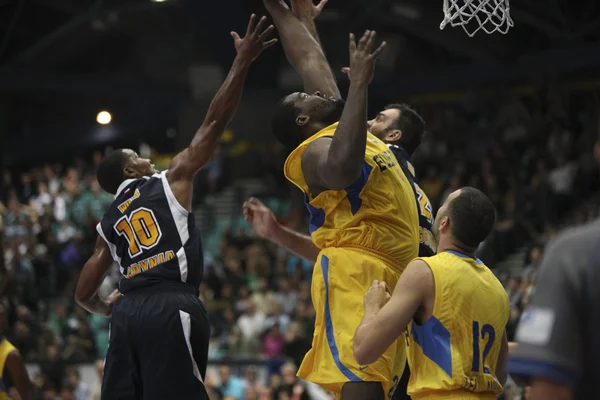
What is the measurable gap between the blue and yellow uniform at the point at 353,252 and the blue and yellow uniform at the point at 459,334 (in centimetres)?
60

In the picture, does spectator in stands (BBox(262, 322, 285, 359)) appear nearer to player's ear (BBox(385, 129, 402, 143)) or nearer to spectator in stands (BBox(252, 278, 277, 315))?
spectator in stands (BBox(252, 278, 277, 315))

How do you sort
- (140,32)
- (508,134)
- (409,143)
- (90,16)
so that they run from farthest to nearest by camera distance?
1. (140,32)
2. (90,16)
3. (508,134)
4. (409,143)

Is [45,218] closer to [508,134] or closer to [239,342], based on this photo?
[239,342]

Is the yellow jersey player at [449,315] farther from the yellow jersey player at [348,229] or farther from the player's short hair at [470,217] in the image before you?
the yellow jersey player at [348,229]

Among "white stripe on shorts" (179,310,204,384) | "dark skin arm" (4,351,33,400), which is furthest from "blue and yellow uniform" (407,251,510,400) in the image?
"dark skin arm" (4,351,33,400)

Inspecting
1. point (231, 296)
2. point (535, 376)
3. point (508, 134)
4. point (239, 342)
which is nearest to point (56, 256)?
point (231, 296)

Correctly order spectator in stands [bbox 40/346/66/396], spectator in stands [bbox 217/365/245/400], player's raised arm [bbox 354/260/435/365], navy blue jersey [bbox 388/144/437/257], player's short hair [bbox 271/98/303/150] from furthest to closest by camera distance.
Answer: spectator in stands [bbox 40/346/66/396]
spectator in stands [bbox 217/365/245/400]
navy blue jersey [bbox 388/144/437/257]
player's short hair [bbox 271/98/303/150]
player's raised arm [bbox 354/260/435/365]

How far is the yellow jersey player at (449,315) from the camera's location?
12.9ft

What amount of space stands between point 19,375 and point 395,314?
14.5ft

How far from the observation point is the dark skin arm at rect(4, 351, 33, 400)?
727 centimetres

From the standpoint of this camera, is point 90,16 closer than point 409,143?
No

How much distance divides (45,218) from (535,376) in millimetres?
20498

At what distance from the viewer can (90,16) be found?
912 inches

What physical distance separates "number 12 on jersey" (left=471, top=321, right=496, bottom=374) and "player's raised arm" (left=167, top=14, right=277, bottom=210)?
209cm
